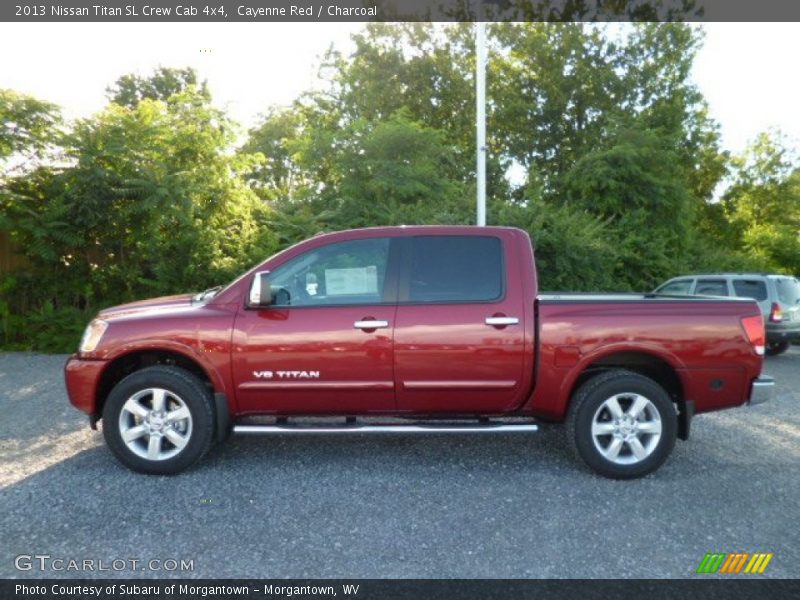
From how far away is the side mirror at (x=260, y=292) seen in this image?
4438 millimetres

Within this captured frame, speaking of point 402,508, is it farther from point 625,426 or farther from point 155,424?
point 155,424

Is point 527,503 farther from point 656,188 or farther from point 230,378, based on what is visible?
point 656,188

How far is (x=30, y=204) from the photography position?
33.9 feet

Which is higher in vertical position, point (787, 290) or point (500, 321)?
point (500, 321)

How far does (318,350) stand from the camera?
4492 mm

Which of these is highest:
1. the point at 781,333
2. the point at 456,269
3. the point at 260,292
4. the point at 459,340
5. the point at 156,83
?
the point at 156,83

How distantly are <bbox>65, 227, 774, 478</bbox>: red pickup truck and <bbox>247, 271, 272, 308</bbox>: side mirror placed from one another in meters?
0.01

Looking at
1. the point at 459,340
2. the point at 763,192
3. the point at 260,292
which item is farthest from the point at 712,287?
the point at 763,192

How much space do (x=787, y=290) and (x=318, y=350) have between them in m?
10.3

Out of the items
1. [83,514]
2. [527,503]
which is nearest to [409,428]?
[527,503]

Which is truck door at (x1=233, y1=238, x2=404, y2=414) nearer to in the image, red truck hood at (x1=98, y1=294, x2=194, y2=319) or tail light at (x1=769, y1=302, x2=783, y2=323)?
red truck hood at (x1=98, y1=294, x2=194, y2=319)

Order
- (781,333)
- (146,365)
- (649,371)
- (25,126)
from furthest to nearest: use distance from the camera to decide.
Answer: (781,333)
(25,126)
(146,365)
(649,371)
